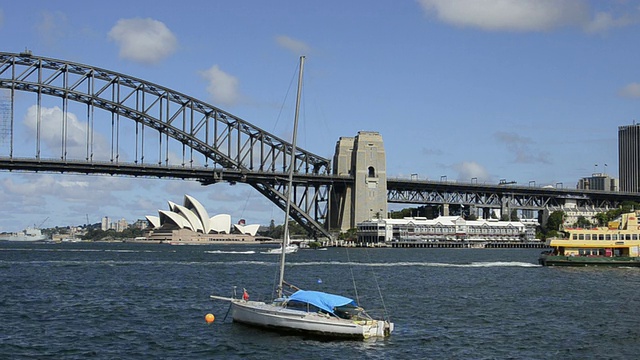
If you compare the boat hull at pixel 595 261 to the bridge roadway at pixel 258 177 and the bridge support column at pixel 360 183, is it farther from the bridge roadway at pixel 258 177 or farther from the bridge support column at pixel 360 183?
the bridge support column at pixel 360 183

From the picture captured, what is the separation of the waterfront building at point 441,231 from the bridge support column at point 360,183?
8.55 feet

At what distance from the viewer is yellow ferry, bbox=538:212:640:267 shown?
79.2 m

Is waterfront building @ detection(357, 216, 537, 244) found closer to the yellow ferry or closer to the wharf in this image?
the wharf

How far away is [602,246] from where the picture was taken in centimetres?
7994

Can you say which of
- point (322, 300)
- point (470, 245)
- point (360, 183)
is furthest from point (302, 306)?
point (470, 245)

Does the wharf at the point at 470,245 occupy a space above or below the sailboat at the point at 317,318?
above

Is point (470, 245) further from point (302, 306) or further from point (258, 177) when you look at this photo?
point (302, 306)

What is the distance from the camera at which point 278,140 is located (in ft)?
528

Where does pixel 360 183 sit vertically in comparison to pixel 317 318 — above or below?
above

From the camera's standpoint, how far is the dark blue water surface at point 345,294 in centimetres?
3281

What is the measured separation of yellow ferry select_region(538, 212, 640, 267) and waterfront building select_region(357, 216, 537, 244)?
3407 inches

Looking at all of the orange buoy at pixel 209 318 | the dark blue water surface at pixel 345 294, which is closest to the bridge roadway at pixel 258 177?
the dark blue water surface at pixel 345 294

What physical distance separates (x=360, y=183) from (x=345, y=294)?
11351 centimetres

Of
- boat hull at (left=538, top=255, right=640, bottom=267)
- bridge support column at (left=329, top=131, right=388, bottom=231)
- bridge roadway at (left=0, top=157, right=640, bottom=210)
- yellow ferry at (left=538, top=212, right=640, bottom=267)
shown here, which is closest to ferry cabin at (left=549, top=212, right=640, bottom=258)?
yellow ferry at (left=538, top=212, right=640, bottom=267)
